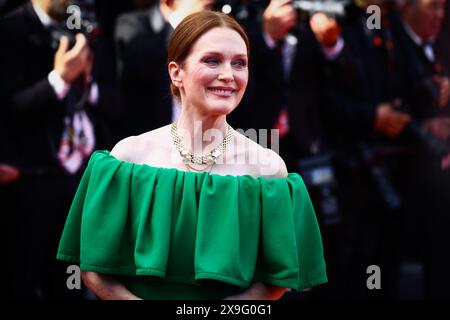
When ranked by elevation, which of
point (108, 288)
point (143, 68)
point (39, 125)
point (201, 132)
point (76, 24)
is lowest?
point (108, 288)

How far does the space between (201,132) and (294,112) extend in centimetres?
228

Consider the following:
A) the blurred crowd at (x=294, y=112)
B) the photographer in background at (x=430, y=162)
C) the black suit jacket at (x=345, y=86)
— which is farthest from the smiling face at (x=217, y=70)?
the photographer in background at (x=430, y=162)

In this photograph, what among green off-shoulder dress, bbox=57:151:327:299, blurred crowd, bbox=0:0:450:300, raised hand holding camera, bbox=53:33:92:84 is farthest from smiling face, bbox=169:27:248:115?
raised hand holding camera, bbox=53:33:92:84

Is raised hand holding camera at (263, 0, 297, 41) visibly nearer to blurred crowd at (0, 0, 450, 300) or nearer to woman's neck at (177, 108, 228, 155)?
blurred crowd at (0, 0, 450, 300)

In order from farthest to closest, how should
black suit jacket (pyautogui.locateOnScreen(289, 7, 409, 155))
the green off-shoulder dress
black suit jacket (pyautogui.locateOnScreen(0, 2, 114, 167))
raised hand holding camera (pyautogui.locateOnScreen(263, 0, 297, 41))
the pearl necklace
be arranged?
black suit jacket (pyautogui.locateOnScreen(289, 7, 409, 155))
raised hand holding camera (pyautogui.locateOnScreen(263, 0, 297, 41))
black suit jacket (pyautogui.locateOnScreen(0, 2, 114, 167))
the pearl necklace
the green off-shoulder dress

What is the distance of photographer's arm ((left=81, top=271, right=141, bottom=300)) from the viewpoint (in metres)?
2.76

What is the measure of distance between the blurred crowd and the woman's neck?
4.87 ft

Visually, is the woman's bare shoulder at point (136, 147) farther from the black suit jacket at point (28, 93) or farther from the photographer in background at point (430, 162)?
the photographer in background at point (430, 162)

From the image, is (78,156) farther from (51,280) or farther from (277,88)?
(277,88)

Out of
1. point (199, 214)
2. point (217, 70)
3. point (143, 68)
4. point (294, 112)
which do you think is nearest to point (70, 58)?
point (143, 68)

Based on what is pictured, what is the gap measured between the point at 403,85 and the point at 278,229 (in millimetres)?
2939

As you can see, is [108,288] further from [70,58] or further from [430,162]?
[430,162]

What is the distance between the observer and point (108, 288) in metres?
2.76

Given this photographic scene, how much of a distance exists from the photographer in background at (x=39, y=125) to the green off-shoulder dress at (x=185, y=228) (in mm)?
1893
